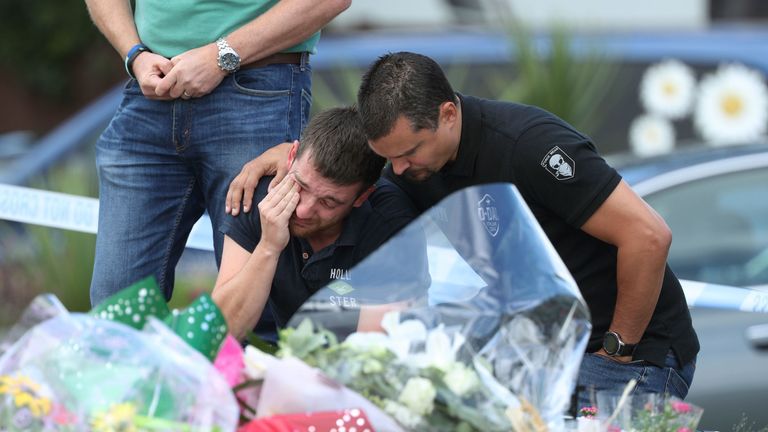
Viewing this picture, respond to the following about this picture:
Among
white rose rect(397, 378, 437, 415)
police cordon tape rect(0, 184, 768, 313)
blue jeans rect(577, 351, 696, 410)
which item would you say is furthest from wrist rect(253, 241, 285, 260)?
police cordon tape rect(0, 184, 768, 313)

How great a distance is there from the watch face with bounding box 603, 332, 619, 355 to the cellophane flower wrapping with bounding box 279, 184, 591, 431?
833 millimetres

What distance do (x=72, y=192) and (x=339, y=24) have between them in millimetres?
5210

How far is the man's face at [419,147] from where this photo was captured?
3.15m

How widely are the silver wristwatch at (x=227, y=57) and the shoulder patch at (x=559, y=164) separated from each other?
857 millimetres

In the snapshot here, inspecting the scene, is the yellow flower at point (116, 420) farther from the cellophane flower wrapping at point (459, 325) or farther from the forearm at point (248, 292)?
the forearm at point (248, 292)

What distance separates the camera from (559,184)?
3176 millimetres

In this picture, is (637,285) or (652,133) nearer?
(637,285)

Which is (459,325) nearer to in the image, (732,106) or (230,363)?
(230,363)

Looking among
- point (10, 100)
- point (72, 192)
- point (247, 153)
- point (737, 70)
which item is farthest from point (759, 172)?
point (10, 100)

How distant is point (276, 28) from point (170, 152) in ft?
1.47

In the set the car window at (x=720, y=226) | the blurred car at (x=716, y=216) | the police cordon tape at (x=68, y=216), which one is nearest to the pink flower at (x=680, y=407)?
the police cordon tape at (x=68, y=216)

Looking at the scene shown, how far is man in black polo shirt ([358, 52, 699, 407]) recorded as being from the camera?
125 inches

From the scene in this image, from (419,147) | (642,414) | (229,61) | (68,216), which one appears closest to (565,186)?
(419,147)

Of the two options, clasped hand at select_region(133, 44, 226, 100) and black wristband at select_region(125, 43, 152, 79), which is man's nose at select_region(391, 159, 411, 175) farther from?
black wristband at select_region(125, 43, 152, 79)
